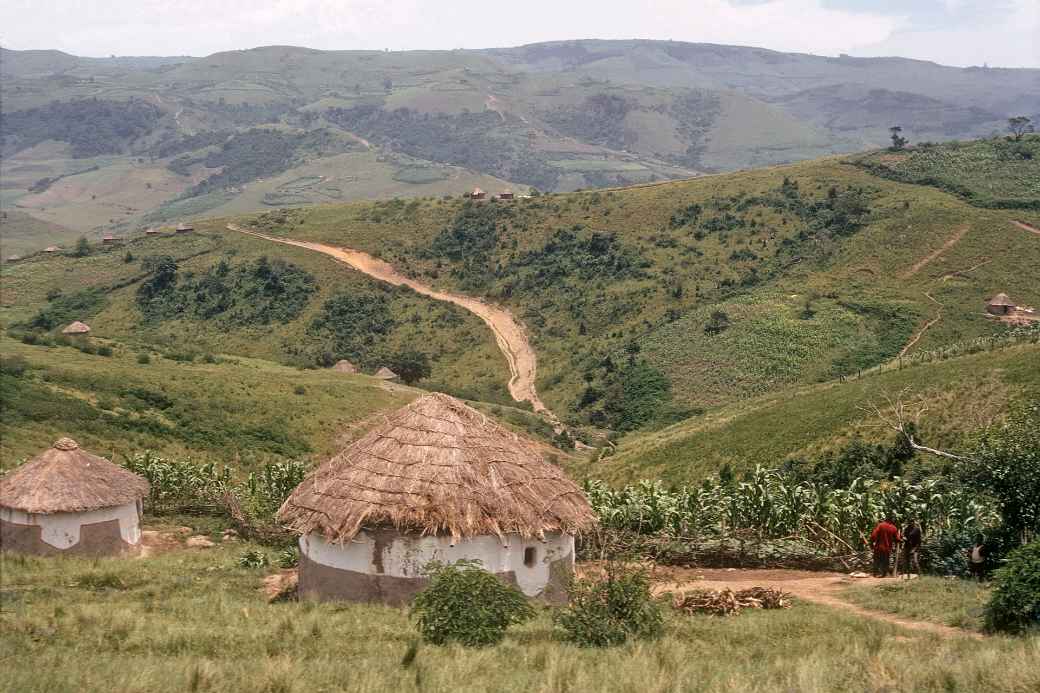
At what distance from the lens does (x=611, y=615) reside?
47.0ft

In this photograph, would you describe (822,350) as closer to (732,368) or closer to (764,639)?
(732,368)

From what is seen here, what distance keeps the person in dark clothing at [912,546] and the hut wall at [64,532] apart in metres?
19.3

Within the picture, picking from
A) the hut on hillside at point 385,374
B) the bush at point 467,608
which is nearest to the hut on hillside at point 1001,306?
the hut on hillside at point 385,374

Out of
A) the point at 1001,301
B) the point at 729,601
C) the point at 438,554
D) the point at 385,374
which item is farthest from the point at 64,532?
the point at 1001,301

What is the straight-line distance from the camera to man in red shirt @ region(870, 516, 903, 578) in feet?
64.2

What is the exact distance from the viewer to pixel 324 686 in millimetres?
10828

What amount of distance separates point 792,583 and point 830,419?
18.2m

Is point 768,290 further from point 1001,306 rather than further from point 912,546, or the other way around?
point 912,546

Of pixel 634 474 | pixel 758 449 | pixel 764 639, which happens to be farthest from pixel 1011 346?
pixel 764 639

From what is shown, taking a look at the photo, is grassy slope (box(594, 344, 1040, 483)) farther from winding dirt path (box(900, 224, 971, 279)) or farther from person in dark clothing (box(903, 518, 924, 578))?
winding dirt path (box(900, 224, 971, 279))

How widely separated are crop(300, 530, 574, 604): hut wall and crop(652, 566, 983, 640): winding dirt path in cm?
226

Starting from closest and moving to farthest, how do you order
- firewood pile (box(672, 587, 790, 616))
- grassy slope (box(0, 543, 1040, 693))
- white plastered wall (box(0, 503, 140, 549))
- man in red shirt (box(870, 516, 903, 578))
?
1. grassy slope (box(0, 543, 1040, 693))
2. firewood pile (box(672, 587, 790, 616))
3. man in red shirt (box(870, 516, 903, 578))
4. white plastered wall (box(0, 503, 140, 549))

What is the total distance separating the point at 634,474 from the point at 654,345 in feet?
100

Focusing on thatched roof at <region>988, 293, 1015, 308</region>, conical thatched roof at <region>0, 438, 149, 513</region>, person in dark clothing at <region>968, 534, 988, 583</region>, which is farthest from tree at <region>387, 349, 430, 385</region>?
person in dark clothing at <region>968, 534, 988, 583</region>
